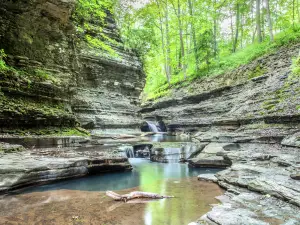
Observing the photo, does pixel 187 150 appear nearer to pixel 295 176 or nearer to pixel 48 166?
pixel 295 176

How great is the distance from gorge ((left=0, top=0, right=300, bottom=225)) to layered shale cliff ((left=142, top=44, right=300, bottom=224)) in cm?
4

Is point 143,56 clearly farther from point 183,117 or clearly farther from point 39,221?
point 39,221

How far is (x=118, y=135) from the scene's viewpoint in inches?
664

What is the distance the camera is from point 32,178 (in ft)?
22.6

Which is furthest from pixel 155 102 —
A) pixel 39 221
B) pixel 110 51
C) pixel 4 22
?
pixel 39 221

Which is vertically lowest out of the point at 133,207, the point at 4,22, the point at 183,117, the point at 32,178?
the point at 133,207

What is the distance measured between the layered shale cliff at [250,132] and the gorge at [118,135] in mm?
44

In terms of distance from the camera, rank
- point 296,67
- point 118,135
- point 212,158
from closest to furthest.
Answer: point 212,158
point 296,67
point 118,135

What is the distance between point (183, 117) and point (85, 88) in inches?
355

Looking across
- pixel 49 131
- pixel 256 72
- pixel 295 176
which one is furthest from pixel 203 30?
pixel 295 176

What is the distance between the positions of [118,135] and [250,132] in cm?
918

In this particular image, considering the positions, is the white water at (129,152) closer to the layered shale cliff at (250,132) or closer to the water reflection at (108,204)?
the layered shale cliff at (250,132)

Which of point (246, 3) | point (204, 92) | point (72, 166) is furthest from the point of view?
point (246, 3)

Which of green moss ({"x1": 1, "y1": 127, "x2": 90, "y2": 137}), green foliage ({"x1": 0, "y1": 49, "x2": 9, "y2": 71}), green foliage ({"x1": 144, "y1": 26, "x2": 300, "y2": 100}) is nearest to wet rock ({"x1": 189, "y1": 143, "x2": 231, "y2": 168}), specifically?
green moss ({"x1": 1, "y1": 127, "x2": 90, "y2": 137})
